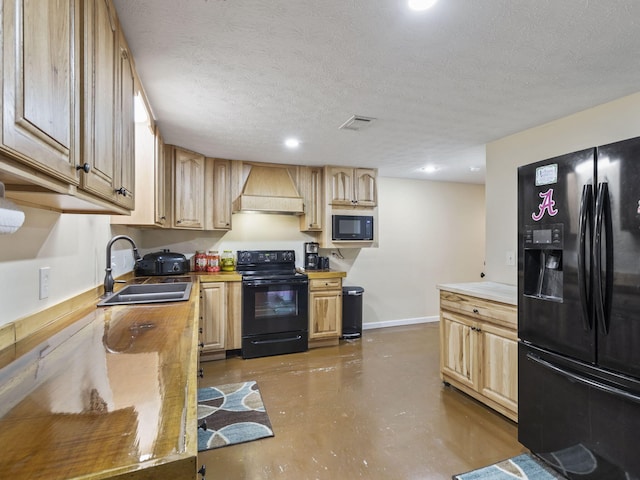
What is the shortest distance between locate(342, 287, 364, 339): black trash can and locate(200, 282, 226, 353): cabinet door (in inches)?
60.6

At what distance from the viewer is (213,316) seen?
344cm

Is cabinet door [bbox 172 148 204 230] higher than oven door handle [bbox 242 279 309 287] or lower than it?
higher

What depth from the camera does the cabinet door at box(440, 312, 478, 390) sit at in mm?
2492

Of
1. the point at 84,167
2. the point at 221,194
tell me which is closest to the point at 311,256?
the point at 221,194

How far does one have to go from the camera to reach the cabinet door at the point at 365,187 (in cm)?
418

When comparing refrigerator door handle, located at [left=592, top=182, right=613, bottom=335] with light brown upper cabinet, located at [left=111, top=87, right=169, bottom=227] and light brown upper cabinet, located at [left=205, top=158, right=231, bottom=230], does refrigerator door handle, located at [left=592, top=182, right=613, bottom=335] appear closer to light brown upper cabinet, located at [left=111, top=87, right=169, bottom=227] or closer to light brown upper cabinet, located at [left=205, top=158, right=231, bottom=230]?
light brown upper cabinet, located at [left=111, top=87, right=169, bottom=227]

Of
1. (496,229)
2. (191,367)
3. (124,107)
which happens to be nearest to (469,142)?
(496,229)

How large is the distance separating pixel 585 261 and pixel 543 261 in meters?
0.32

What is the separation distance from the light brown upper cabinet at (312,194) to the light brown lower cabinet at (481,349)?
6.15 feet

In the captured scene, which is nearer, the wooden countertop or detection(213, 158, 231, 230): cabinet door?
the wooden countertop

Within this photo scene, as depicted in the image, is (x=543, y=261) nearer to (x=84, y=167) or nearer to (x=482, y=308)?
(x=482, y=308)

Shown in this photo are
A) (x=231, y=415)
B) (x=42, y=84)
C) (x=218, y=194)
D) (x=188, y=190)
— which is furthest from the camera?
(x=218, y=194)

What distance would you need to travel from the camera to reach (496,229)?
3.03m

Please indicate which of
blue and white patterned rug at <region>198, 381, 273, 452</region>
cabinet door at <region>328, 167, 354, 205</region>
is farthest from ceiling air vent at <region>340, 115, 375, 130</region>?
blue and white patterned rug at <region>198, 381, 273, 452</region>
